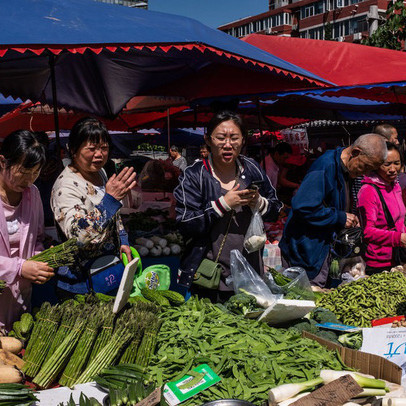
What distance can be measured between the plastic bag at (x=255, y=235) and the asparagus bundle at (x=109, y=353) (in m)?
1.16

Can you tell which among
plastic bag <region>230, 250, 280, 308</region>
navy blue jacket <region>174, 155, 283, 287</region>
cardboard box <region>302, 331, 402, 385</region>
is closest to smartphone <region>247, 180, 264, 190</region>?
navy blue jacket <region>174, 155, 283, 287</region>

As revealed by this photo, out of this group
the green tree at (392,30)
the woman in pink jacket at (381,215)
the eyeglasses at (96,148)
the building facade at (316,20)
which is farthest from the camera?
the building facade at (316,20)

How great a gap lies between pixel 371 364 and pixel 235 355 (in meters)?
0.69

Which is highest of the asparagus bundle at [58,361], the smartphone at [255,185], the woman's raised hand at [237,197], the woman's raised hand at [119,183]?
the woman's raised hand at [119,183]

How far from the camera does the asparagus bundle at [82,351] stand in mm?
2225

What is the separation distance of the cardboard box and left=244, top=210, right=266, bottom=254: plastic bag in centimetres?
89

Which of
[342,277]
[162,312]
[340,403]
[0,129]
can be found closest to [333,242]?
[342,277]

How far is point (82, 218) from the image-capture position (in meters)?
2.75

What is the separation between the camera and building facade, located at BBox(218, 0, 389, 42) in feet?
169

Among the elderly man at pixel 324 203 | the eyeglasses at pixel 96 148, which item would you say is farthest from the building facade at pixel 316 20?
the eyeglasses at pixel 96 148

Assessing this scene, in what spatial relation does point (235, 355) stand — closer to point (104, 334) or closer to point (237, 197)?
point (104, 334)

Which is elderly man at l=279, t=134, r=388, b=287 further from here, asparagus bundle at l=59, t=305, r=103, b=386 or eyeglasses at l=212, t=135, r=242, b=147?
asparagus bundle at l=59, t=305, r=103, b=386

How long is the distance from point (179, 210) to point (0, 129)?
7445 mm

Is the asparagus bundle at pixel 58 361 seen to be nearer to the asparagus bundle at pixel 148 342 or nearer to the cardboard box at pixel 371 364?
the asparagus bundle at pixel 148 342
